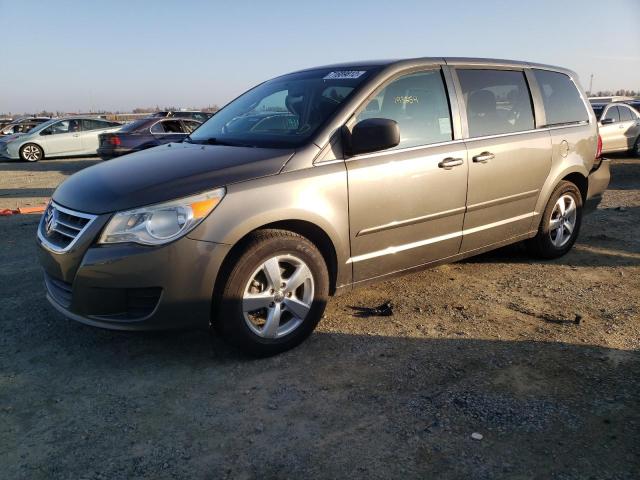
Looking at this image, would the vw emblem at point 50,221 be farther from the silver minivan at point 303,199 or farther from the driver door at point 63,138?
the driver door at point 63,138

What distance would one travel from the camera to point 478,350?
327cm

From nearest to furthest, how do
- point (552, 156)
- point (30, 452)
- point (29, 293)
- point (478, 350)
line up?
point (30, 452), point (478, 350), point (29, 293), point (552, 156)

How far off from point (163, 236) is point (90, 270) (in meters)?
0.44

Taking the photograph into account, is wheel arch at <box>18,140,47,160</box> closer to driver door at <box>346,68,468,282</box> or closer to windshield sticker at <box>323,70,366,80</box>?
windshield sticker at <box>323,70,366,80</box>

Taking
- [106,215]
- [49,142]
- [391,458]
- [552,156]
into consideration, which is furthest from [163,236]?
[49,142]

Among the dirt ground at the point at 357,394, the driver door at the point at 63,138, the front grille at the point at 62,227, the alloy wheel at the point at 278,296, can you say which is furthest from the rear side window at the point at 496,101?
the driver door at the point at 63,138

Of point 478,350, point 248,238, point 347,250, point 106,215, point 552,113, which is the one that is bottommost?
point 478,350

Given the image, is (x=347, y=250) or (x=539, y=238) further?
(x=539, y=238)

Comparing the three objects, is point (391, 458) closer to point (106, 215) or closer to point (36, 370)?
point (106, 215)

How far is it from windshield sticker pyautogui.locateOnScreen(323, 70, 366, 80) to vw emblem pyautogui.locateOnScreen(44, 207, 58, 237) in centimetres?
209

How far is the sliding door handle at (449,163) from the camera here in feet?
12.4

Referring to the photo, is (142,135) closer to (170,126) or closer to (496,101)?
(170,126)

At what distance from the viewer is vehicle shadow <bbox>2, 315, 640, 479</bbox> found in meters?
2.27

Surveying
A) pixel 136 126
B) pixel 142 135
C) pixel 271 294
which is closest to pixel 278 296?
pixel 271 294
